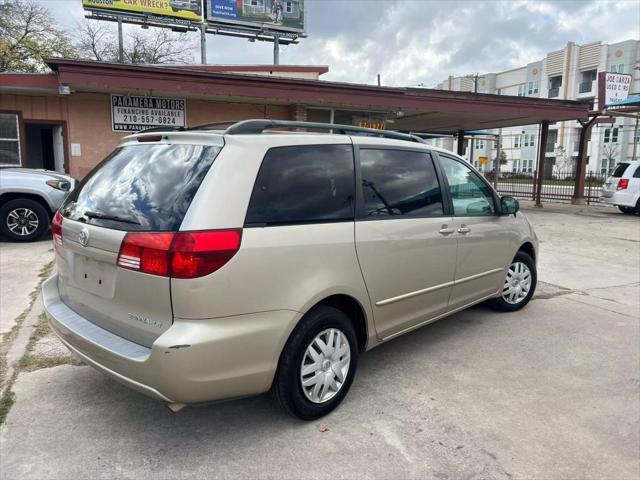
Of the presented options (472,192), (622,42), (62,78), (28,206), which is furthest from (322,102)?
(622,42)

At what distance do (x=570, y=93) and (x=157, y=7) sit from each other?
53.7 metres

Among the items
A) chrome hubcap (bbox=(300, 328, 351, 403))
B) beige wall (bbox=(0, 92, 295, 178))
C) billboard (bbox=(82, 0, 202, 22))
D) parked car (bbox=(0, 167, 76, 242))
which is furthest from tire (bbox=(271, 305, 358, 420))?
billboard (bbox=(82, 0, 202, 22))

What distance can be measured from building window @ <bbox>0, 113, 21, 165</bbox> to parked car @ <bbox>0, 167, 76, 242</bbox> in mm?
3109

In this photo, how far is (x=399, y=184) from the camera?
3594 millimetres

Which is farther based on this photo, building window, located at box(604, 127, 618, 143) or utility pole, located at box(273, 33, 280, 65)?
building window, located at box(604, 127, 618, 143)

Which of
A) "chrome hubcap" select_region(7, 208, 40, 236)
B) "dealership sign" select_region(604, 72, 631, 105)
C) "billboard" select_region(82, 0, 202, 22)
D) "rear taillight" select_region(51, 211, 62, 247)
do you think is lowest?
"chrome hubcap" select_region(7, 208, 40, 236)

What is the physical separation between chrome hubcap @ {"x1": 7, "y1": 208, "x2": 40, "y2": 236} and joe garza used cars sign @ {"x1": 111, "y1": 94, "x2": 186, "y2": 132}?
3.72m

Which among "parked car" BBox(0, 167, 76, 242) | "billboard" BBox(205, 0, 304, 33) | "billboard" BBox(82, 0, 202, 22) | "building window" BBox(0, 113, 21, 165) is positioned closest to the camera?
"parked car" BBox(0, 167, 76, 242)

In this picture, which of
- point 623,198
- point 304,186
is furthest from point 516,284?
point 623,198

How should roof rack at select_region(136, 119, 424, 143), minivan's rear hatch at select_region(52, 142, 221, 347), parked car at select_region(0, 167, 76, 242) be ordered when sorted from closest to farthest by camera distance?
minivan's rear hatch at select_region(52, 142, 221, 347)
roof rack at select_region(136, 119, 424, 143)
parked car at select_region(0, 167, 76, 242)

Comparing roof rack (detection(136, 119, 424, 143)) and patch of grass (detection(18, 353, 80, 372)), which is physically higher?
roof rack (detection(136, 119, 424, 143))

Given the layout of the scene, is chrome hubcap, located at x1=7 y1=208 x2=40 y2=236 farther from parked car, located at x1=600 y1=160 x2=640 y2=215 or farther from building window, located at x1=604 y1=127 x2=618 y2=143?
building window, located at x1=604 y1=127 x2=618 y2=143

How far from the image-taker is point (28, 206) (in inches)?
323

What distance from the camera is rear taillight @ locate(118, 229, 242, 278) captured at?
2387 mm
